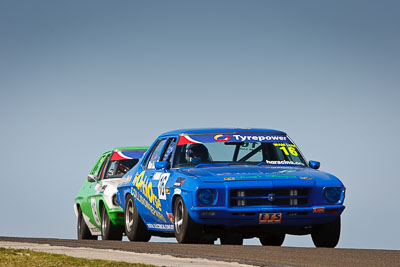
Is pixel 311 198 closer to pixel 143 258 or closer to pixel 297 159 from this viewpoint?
pixel 297 159

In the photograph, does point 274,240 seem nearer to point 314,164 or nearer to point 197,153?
point 314,164

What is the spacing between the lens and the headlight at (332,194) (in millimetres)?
14531

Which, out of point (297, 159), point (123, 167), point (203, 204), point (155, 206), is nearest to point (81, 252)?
point (203, 204)

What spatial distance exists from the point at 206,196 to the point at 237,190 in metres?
0.41

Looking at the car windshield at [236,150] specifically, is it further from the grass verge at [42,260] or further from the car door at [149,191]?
the grass verge at [42,260]

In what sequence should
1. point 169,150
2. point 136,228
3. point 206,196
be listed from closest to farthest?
point 206,196 → point 169,150 → point 136,228

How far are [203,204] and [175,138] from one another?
210 centimetres

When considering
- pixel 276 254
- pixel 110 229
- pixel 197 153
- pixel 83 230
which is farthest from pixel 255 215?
pixel 83 230

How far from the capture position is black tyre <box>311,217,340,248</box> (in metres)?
14.7

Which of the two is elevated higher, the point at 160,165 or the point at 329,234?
the point at 160,165

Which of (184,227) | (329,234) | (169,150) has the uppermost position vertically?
(169,150)

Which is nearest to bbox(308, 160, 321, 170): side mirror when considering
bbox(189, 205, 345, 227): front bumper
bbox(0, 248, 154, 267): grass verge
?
bbox(189, 205, 345, 227): front bumper

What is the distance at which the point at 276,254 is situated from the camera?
12.3m

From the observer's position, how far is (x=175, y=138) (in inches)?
636
